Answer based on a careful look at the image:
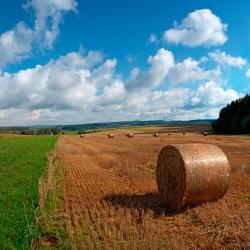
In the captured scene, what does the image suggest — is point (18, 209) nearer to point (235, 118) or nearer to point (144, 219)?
point (144, 219)

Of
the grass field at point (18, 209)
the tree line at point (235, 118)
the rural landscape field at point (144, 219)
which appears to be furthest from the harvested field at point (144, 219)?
the tree line at point (235, 118)

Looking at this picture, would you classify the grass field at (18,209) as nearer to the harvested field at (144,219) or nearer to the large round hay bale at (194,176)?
the harvested field at (144,219)

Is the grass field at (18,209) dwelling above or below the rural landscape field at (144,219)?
above

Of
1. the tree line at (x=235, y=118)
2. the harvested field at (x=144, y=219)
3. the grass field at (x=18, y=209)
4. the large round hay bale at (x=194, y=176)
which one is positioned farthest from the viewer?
the tree line at (x=235, y=118)

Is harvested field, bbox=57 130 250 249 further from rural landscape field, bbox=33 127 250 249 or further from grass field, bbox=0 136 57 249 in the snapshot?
grass field, bbox=0 136 57 249

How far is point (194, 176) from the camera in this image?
10289 mm

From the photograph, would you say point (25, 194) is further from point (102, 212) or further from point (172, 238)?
point (172, 238)

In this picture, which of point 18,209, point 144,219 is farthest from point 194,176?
point 18,209

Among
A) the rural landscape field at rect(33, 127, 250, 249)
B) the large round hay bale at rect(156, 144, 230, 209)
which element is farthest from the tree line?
the large round hay bale at rect(156, 144, 230, 209)

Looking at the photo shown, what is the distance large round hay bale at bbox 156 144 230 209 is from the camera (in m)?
10.3

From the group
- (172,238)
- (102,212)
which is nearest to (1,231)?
(102,212)

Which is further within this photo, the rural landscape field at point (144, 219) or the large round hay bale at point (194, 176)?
the large round hay bale at point (194, 176)

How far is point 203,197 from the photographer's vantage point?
1049 cm

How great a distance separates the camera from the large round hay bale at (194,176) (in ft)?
33.7
